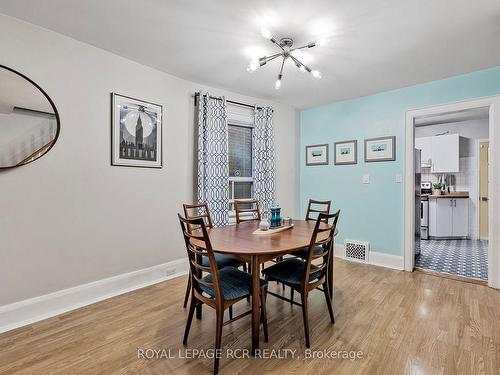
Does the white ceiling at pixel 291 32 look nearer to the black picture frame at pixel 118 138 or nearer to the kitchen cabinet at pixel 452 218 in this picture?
the black picture frame at pixel 118 138

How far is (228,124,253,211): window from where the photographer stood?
3.92 metres

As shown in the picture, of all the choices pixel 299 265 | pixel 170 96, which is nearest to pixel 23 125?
pixel 170 96

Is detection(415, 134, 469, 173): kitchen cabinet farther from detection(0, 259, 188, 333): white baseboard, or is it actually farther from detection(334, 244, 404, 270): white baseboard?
detection(0, 259, 188, 333): white baseboard

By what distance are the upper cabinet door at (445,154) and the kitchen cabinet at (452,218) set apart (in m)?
0.65

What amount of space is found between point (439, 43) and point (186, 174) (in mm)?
3000

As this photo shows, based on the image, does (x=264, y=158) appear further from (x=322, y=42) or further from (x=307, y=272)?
(x=307, y=272)

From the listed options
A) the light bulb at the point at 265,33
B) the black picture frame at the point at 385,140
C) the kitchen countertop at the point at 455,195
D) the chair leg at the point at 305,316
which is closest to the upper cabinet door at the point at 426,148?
the kitchen countertop at the point at 455,195

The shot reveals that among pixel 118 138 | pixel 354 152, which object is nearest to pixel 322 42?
pixel 354 152

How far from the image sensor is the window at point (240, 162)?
392cm

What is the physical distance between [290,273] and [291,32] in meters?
2.03

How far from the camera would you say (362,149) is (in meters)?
3.92

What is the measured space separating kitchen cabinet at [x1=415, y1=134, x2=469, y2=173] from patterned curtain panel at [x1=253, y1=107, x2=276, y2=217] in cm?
381

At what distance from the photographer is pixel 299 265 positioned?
2.22 metres

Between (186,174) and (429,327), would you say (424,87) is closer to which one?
(429,327)
